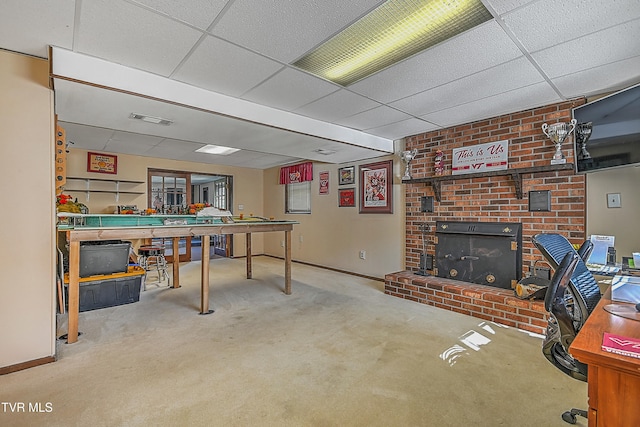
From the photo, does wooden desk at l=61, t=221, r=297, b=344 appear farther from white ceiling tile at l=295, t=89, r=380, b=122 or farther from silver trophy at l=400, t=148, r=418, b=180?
silver trophy at l=400, t=148, r=418, b=180

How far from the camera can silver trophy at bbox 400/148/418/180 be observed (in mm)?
4324

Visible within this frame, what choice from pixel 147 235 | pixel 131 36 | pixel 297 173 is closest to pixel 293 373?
pixel 147 235

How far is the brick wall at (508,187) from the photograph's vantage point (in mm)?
3092

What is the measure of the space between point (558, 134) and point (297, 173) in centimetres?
470

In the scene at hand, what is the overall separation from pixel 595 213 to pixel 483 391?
7.26 feet

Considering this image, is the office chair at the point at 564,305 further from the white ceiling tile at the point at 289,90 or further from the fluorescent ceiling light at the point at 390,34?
the white ceiling tile at the point at 289,90

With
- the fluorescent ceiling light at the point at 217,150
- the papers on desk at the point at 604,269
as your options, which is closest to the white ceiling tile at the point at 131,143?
the fluorescent ceiling light at the point at 217,150

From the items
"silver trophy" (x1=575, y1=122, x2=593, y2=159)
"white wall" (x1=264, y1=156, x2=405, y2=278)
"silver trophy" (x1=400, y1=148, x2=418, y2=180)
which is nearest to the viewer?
"silver trophy" (x1=575, y1=122, x2=593, y2=159)

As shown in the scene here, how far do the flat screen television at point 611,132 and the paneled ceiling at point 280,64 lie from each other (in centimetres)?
19

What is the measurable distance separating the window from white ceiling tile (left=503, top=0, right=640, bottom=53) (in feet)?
16.4

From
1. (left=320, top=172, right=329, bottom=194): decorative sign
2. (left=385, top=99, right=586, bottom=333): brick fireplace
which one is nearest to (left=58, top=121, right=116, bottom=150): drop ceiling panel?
(left=320, top=172, right=329, bottom=194): decorative sign

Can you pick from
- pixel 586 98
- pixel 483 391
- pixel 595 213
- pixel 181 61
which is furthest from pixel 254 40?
pixel 595 213

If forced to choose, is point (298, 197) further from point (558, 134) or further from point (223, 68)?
point (558, 134)

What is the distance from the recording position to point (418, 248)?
14.4 ft
